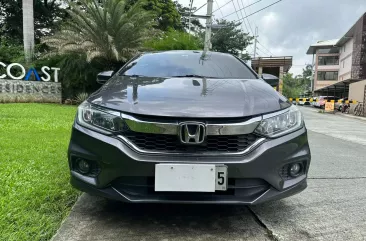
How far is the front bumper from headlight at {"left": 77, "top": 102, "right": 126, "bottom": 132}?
0.06 meters

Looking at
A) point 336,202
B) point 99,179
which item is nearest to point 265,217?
point 336,202

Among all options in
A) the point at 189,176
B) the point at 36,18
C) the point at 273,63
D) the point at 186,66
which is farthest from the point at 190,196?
the point at 36,18

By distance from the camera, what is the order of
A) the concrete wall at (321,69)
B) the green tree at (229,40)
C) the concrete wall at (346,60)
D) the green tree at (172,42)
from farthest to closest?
the concrete wall at (321,69) → the concrete wall at (346,60) → the green tree at (229,40) → the green tree at (172,42)

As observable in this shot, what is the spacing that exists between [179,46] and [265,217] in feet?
45.8

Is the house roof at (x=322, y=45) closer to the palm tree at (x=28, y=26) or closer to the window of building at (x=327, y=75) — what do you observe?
the window of building at (x=327, y=75)

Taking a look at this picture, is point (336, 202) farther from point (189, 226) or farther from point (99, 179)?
point (99, 179)

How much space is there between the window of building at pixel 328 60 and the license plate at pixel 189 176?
175ft

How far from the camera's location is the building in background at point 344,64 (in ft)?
81.4

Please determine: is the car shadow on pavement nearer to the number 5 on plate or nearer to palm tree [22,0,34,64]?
the number 5 on plate

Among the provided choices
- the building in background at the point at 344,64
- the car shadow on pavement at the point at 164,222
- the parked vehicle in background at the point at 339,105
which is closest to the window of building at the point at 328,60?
the building in background at the point at 344,64

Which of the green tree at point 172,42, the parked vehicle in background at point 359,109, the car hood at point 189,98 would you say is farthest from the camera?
the parked vehicle in background at point 359,109

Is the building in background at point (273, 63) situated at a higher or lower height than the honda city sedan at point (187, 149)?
higher

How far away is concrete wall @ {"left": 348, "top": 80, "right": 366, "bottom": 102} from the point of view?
20016mm

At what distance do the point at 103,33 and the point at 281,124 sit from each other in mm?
11970
